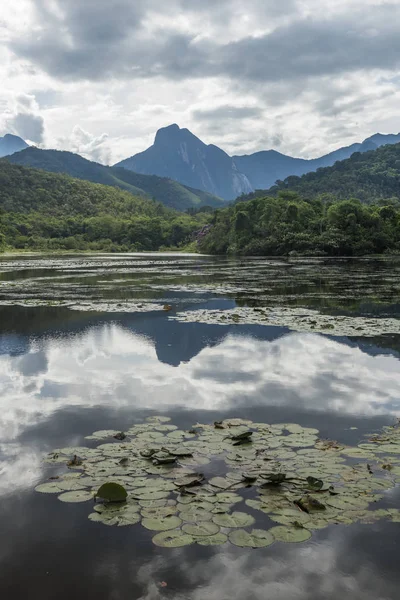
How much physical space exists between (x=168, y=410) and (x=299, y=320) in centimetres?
1040

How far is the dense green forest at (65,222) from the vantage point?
14225 cm

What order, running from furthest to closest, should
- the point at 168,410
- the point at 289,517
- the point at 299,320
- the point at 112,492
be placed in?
the point at 299,320, the point at 168,410, the point at 112,492, the point at 289,517

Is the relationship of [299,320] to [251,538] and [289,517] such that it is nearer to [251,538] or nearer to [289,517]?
[289,517]

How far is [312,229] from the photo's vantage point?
85250 millimetres

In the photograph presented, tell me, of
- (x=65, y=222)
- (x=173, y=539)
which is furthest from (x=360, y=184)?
(x=173, y=539)

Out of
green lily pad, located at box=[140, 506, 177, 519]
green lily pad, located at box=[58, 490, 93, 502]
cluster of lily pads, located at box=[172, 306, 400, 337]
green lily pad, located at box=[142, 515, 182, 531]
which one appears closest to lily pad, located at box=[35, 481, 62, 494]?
green lily pad, located at box=[58, 490, 93, 502]

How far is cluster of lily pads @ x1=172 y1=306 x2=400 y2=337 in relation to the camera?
1722 centimetres

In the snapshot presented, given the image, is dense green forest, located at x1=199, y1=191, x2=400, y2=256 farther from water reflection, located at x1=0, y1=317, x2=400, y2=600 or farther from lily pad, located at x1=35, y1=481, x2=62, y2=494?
lily pad, located at x1=35, y1=481, x2=62, y2=494

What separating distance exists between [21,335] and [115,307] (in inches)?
254

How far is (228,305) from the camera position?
24188 millimetres

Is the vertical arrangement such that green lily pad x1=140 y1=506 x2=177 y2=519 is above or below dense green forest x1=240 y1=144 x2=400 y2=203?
below

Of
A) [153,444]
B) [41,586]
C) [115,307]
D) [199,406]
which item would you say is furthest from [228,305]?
[41,586]

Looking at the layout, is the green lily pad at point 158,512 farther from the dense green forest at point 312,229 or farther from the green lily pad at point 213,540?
the dense green forest at point 312,229

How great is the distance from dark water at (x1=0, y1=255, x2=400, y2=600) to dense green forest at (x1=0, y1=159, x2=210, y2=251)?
112 metres
